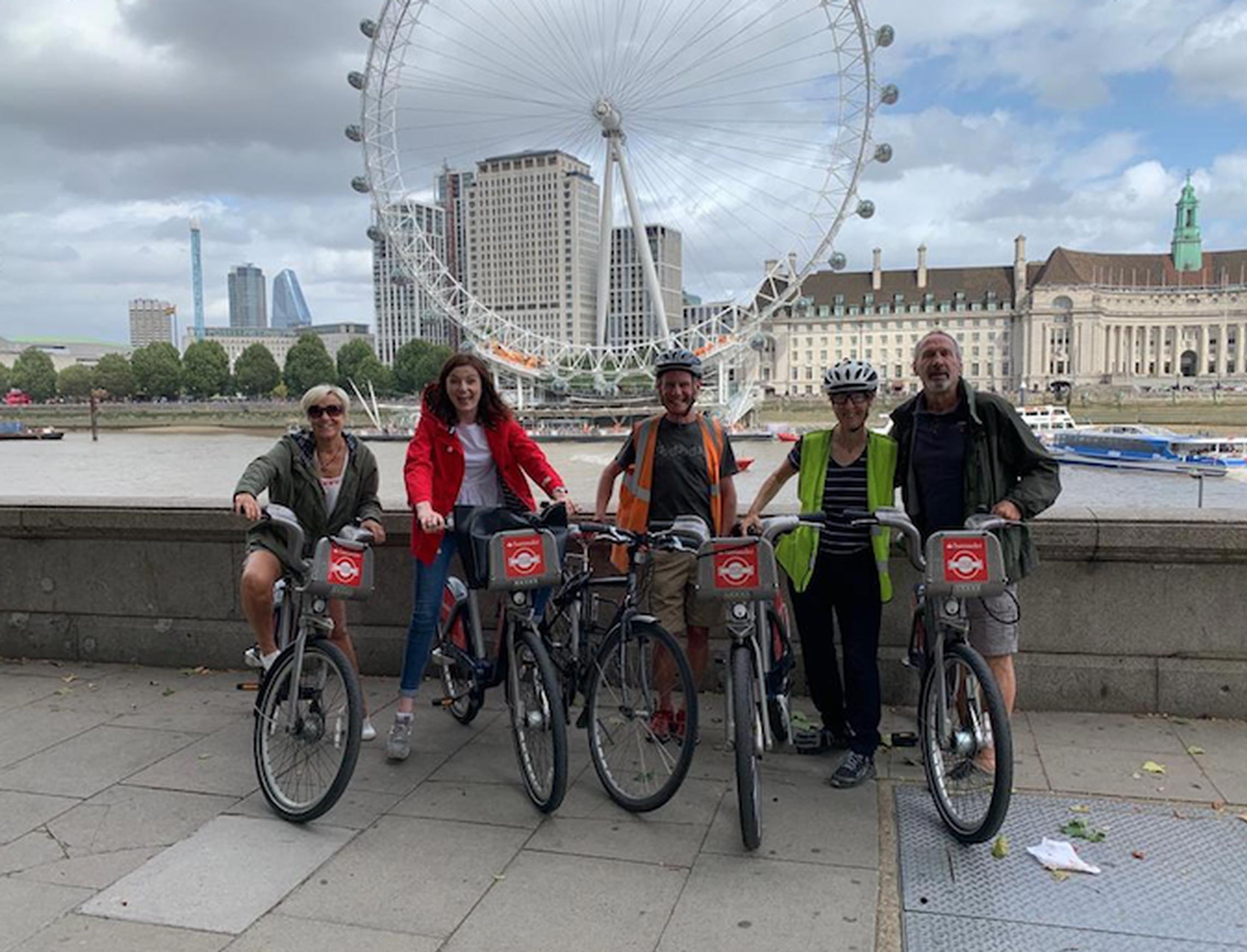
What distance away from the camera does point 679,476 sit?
184 inches

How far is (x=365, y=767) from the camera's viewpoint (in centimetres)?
468

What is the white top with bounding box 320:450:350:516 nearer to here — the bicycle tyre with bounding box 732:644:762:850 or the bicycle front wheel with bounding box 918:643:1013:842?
the bicycle tyre with bounding box 732:644:762:850

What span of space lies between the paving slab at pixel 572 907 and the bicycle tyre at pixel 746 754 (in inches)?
10.9

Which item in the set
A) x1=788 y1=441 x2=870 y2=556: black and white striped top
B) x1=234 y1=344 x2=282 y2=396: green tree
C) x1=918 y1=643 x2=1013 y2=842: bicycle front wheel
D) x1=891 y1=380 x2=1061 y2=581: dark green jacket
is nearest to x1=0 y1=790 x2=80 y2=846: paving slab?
x1=788 y1=441 x2=870 y2=556: black and white striped top

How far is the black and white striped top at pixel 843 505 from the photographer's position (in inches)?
176

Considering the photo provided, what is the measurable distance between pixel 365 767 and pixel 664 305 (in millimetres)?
57135

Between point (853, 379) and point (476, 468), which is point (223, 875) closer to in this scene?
point (476, 468)

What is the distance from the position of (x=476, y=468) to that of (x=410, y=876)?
1902 millimetres

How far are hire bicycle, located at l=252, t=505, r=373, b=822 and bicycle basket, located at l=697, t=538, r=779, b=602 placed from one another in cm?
137

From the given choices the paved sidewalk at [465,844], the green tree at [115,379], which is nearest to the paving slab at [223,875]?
the paved sidewalk at [465,844]

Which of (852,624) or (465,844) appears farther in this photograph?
(852,624)

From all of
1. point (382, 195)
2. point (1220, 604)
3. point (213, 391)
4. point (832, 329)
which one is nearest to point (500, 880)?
point (1220, 604)

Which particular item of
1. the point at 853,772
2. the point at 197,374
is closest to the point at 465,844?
the point at 853,772

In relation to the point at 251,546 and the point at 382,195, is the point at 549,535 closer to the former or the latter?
the point at 251,546
